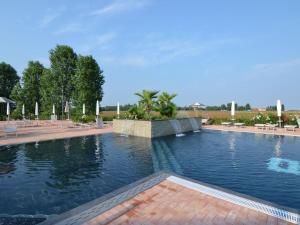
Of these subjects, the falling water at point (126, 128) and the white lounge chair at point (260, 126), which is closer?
the falling water at point (126, 128)

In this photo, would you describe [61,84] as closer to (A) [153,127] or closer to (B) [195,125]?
(B) [195,125]

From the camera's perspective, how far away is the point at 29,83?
125 feet

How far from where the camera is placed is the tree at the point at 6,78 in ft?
138

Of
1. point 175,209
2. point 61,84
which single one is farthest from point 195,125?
point 61,84

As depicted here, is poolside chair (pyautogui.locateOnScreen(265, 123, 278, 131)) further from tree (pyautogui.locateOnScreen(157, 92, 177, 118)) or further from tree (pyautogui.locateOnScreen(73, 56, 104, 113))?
tree (pyautogui.locateOnScreen(73, 56, 104, 113))

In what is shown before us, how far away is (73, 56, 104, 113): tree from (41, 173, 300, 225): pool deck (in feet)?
90.5

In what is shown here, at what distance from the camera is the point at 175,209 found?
225 inches

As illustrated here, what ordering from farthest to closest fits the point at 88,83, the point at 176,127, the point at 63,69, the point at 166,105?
the point at 63,69 → the point at 88,83 → the point at 166,105 → the point at 176,127

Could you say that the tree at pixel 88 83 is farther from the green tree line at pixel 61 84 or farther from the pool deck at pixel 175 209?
the pool deck at pixel 175 209

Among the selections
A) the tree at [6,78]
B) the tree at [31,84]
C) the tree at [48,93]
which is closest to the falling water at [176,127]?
the tree at [48,93]

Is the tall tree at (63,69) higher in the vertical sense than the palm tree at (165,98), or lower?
higher

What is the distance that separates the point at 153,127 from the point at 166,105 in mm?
4549

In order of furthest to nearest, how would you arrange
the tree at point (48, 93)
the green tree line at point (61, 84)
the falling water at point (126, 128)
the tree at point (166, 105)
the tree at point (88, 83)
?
1. the tree at point (48, 93)
2. the green tree line at point (61, 84)
3. the tree at point (88, 83)
4. the tree at point (166, 105)
5. the falling water at point (126, 128)

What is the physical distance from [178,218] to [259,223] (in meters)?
1.55
